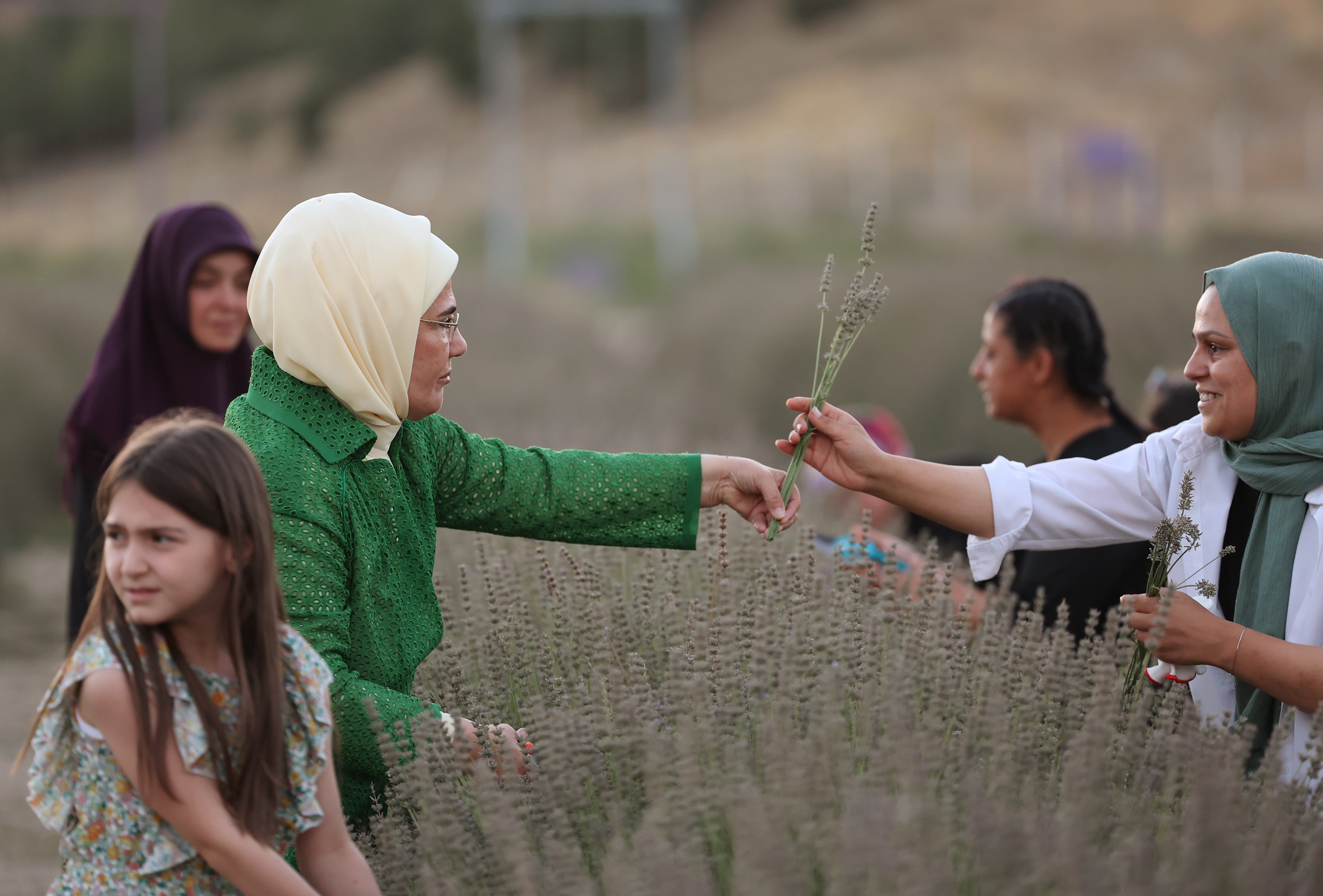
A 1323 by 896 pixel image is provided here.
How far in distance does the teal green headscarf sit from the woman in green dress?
138 cm

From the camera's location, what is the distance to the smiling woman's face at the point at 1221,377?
242 cm

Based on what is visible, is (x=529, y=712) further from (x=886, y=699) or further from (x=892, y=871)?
(x=892, y=871)

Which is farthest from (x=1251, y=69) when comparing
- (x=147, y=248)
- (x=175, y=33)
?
(x=147, y=248)

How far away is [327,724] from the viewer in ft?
6.16

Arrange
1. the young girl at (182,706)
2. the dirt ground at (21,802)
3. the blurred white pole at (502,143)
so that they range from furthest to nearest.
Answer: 1. the blurred white pole at (502,143)
2. the dirt ground at (21,802)
3. the young girl at (182,706)

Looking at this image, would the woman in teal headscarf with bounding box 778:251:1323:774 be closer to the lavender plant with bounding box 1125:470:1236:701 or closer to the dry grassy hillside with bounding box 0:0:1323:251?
the lavender plant with bounding box 1125:470:1236:701

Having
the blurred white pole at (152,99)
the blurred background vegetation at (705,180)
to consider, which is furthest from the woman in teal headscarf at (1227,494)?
the blurred white pole at (152,99)

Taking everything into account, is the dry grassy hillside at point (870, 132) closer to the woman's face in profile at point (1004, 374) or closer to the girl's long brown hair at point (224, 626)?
the woman's face in profile at point (1004, 374)

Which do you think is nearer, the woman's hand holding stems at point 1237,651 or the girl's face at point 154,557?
the girl's face at point 154,557

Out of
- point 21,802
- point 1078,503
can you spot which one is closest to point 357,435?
point 1078,503

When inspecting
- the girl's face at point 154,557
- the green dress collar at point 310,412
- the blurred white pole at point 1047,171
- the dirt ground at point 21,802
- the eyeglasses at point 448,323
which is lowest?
the dirt ground at point 21,802

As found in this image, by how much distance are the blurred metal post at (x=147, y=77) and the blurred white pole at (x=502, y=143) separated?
30.1ft

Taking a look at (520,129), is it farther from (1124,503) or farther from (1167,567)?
(1167,567)

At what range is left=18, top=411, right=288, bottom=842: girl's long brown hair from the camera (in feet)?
5.78
